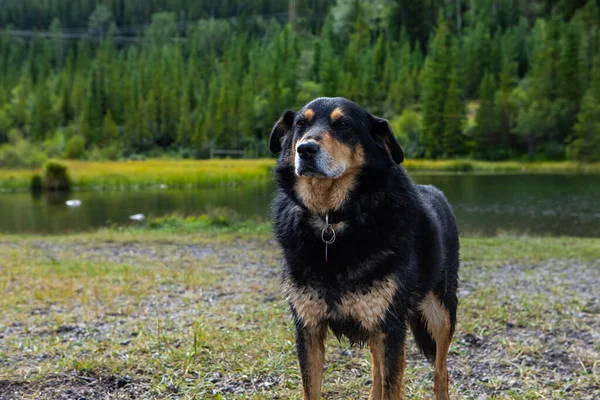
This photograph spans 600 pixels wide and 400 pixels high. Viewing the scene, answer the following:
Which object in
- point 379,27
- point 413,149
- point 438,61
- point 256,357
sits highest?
point 379,27

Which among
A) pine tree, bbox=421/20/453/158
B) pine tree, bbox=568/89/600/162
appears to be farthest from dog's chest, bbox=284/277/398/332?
pine tree, bbox=421/20/453/158

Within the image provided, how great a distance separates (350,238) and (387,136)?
89cm

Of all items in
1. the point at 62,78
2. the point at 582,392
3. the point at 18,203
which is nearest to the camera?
the point at 582,392

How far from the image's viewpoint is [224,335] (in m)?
6.76

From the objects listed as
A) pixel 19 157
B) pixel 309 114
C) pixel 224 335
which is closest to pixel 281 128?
pixel 309 114

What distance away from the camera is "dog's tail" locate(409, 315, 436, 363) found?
512 cm

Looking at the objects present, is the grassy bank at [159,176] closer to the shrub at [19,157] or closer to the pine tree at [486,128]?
the shrub at [19,157]

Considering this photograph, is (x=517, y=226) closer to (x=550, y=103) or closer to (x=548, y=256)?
(x=548, y=256)

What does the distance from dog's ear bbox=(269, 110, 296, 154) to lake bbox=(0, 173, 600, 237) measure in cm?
1759

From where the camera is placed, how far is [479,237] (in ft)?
65.3

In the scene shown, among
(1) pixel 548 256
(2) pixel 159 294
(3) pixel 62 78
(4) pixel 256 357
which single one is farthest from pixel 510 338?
(3) pixel 62 78

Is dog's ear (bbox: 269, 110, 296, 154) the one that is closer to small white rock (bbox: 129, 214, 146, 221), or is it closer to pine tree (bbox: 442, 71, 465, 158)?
small white rock (bbox: 129, 214, 146, 221)

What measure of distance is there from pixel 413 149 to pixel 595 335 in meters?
71.0

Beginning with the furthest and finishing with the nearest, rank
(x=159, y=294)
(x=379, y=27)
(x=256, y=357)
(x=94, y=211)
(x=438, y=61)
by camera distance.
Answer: (x=379, y=27) < (x=438, y=61) < (x=94, y=211) < (x=159, y=294) < (x=256, y=357)
